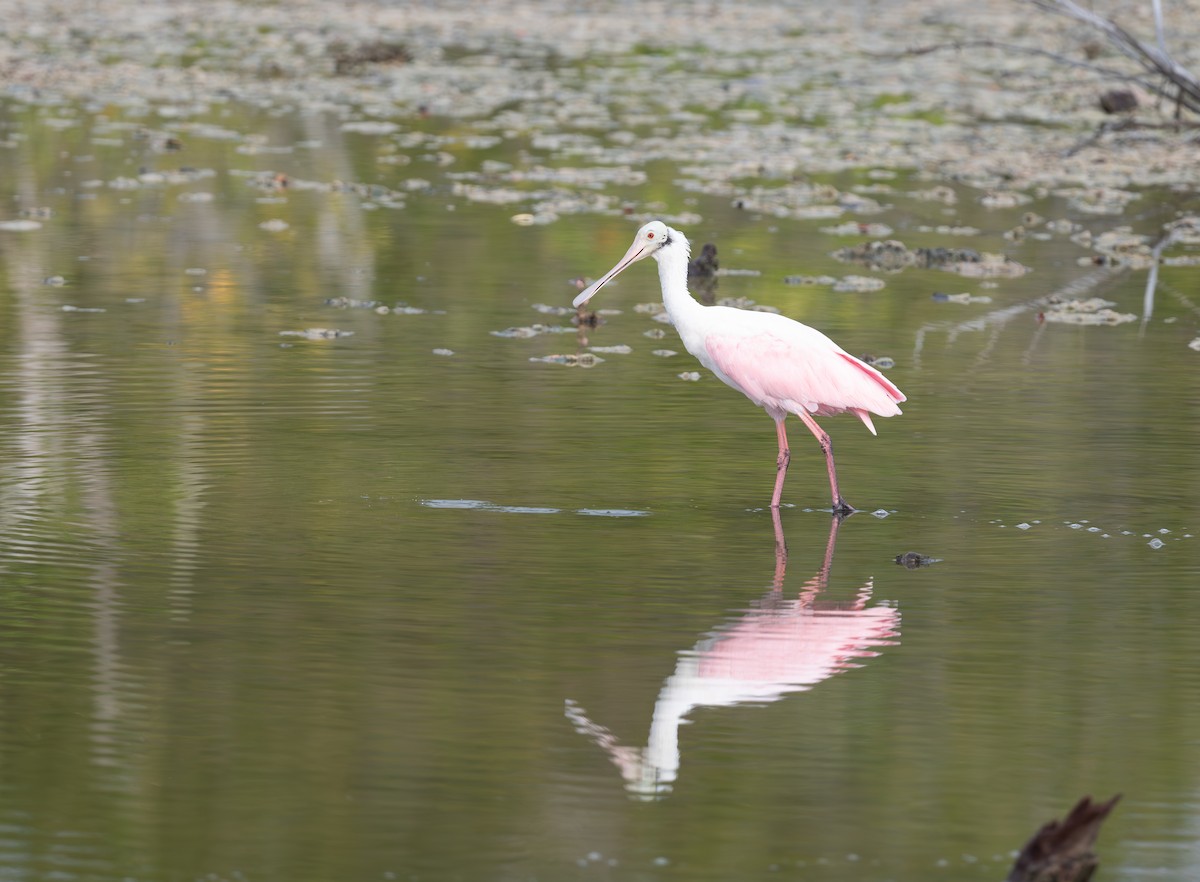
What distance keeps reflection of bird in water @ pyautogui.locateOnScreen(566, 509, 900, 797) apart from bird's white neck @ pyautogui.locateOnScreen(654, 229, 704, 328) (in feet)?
7.22

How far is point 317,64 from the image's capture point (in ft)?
112

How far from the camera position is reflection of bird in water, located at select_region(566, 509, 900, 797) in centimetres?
674

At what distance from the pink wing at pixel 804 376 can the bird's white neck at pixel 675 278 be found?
0.39 metres

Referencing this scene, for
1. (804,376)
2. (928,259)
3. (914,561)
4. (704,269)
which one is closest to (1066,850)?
(914,561)

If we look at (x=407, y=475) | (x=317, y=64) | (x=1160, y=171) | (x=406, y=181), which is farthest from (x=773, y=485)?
(x=317, y=64)

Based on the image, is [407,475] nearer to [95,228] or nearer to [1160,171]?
[95,228]

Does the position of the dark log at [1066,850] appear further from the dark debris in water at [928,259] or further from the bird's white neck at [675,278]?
the dark debris in water at [928,259]

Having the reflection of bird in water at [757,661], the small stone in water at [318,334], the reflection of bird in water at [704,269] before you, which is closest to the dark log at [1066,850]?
the reflection of bird in water at [757,661]

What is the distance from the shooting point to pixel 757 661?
770 centimetres

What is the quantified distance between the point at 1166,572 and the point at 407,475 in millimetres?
3243

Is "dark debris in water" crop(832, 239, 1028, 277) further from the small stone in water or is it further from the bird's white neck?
the bird's white neck

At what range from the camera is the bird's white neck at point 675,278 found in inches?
428

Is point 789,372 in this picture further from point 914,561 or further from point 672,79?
point 672,79

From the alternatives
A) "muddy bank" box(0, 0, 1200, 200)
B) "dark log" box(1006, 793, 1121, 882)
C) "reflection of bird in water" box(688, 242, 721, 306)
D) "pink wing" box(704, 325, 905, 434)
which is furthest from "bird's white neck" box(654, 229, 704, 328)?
"muddy bank" box(0, 0, 1200, 200)
